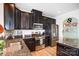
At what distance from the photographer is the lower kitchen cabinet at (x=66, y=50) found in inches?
55.2

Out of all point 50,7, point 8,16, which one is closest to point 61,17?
point 50,7

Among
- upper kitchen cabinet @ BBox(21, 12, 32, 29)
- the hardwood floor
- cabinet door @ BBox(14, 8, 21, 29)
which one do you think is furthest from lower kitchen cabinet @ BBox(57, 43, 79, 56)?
cabinet door @ BBox(14, 8, 21, 29)

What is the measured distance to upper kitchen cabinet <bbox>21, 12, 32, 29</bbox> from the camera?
4.63ft

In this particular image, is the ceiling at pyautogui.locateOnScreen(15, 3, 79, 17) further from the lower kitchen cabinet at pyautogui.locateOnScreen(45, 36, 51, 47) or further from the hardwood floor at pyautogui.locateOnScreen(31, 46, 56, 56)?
the hardwood floor at pyautogui.locateOnScreen(31, 46, 56, 56)

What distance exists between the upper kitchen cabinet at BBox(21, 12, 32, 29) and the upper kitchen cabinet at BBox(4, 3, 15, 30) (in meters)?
0.12

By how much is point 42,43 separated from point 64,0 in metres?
0.58

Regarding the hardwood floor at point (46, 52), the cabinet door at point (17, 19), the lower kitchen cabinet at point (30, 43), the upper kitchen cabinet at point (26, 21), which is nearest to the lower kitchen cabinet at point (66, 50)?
the hardwood floor at point (46, 52)

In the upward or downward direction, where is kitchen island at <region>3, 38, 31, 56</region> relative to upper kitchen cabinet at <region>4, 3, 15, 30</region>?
downward

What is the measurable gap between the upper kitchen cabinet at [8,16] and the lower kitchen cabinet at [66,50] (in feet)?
2.04

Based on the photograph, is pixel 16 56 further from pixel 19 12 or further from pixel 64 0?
pixel 64 0

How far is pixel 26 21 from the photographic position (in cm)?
142

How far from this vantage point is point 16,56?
1.45 metres

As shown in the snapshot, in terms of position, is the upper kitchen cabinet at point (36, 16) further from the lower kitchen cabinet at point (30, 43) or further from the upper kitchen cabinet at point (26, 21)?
the lower kitchen cabinet at point (30, 43)

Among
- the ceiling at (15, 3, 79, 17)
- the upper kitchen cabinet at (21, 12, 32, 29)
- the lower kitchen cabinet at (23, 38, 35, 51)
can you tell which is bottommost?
the lower kitchen cabinet at (23, 38, 35, 51)
